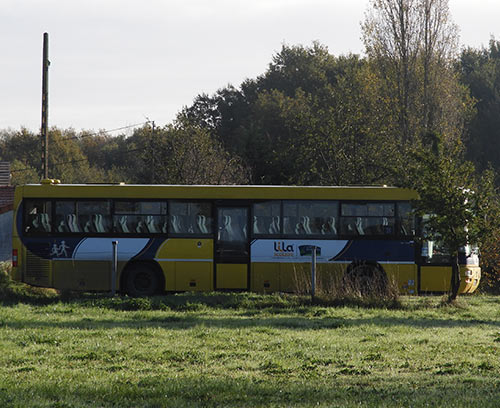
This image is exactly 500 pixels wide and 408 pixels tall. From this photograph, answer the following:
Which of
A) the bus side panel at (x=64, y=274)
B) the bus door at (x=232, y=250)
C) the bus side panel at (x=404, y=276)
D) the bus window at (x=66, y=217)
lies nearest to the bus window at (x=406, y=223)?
the bus side panel at (x=404, y=276)

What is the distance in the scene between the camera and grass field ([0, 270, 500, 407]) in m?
8.92

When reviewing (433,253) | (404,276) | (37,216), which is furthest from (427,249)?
(37,216)

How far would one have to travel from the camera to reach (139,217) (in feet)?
73.7

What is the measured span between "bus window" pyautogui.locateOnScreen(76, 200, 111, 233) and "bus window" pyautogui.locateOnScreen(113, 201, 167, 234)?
24 cm

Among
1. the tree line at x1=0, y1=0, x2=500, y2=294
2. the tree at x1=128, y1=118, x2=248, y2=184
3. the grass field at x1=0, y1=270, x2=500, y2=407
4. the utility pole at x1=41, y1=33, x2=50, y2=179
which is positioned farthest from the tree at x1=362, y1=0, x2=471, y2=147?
the grass field at x1=0, y1=270, x2=500, y2=407

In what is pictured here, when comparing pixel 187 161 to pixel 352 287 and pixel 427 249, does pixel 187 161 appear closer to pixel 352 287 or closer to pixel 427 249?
pixel 427 249

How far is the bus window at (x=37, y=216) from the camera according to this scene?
22.4 metres

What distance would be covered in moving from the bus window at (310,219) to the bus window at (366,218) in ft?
0.95

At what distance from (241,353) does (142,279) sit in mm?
10570

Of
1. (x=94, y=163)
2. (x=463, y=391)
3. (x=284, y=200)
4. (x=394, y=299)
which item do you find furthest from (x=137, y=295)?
(x=94, y=163)

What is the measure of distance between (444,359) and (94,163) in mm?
86805

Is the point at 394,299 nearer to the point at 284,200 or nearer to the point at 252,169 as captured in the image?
the point at 284,200

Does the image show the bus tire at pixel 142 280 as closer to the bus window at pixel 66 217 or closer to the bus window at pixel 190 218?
the bus window at pixel 190 218

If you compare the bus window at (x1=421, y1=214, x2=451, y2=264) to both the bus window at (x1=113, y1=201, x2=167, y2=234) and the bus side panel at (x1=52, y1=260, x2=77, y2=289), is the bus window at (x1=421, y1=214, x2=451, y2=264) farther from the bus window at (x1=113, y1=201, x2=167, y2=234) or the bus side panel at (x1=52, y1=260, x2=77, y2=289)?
the bus side panel at (x1=52, y1=260, x2=77, y2=289)
